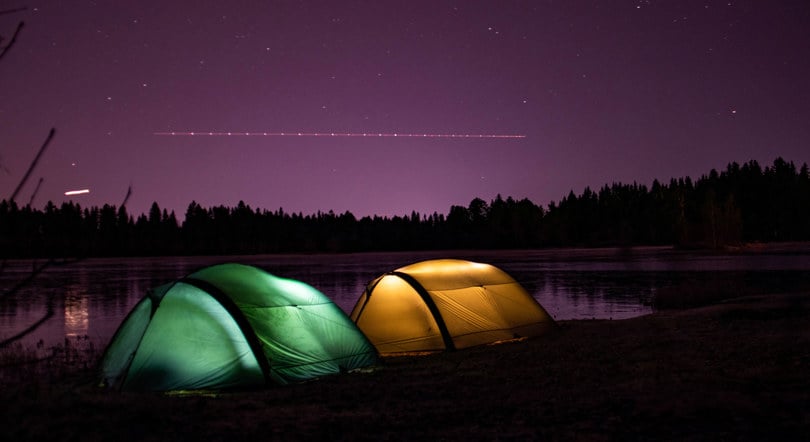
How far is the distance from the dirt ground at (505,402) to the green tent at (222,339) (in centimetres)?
55

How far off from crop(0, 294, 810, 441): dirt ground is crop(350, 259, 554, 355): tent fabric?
158 centimetres

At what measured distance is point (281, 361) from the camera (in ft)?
41.8

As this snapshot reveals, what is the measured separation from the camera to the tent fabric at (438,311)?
16656mm

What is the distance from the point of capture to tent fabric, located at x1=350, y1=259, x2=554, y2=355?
1666cm

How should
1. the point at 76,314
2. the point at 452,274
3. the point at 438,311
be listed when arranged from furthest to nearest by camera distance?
the point at 76,314, the point at 452,274, the point at 438,311

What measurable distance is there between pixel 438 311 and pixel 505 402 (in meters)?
6.64

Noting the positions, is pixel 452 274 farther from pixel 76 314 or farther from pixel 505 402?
pixel 76 314

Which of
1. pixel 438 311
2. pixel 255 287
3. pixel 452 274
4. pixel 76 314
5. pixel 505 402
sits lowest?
pixel 76 314

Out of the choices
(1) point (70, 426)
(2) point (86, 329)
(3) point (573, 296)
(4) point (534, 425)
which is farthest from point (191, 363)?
(3) point (573, 296)

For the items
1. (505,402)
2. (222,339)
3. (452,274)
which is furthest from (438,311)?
Answer: (505,402)

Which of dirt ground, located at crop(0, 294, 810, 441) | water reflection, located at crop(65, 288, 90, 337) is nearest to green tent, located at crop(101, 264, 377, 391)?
dirt ground, located at crop(0, 294, 810, 441)

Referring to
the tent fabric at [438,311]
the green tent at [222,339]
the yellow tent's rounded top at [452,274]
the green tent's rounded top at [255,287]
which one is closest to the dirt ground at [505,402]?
the green tent at [222,339]

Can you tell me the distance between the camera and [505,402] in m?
10.2

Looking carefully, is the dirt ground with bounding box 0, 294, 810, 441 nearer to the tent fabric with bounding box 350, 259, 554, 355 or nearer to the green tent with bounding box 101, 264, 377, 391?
the green tent with bounding box 101, 264, 377, 391
